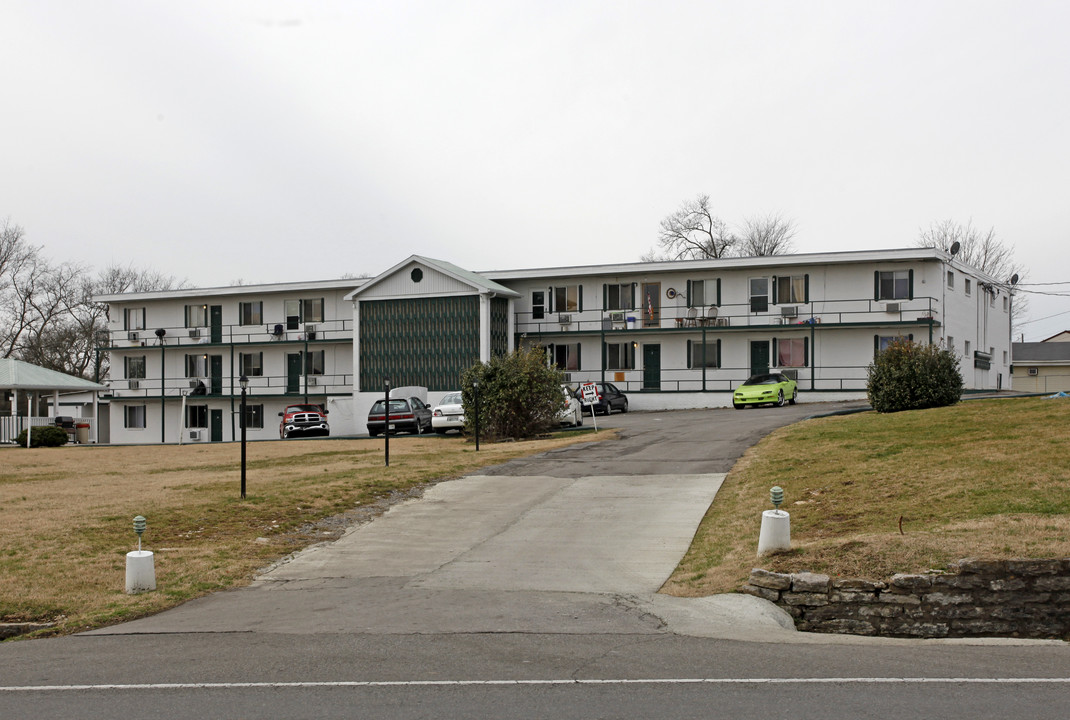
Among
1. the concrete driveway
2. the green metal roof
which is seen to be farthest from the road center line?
the green metal roof

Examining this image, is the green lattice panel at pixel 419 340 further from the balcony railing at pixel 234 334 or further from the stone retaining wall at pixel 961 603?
the stone retaining wall at pixel 961 603

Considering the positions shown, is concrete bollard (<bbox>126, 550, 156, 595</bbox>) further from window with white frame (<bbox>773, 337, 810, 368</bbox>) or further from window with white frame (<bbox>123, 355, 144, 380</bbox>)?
window with white frame (<bbox>123, 355, 144, 380</bbox>)

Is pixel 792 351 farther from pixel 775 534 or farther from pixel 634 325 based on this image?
pixel 775 534

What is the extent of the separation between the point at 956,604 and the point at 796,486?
643 centimetres

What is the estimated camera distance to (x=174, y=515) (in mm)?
15703

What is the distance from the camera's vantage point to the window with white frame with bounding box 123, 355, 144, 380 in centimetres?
5412

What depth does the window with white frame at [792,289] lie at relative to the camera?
42.7 m

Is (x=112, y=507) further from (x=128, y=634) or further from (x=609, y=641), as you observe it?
(x=609, y=641)

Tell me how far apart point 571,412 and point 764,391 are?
9486 millimetres

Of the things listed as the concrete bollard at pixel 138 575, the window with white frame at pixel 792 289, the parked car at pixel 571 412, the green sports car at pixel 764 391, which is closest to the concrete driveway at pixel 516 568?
the concrete bollard at pixel 138 575

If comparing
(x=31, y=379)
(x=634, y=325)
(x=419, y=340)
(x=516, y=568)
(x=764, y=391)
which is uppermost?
(x=634, y=325)

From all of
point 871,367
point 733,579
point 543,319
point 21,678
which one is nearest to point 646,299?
point 543,319

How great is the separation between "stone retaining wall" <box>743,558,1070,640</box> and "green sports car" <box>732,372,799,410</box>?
97.1ft

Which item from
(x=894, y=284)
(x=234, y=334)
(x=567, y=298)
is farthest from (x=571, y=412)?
(x=234, y=334)
